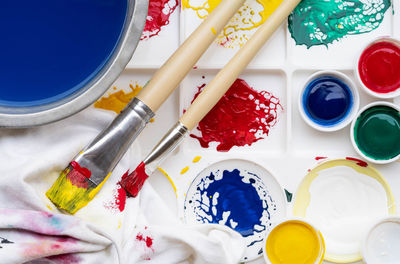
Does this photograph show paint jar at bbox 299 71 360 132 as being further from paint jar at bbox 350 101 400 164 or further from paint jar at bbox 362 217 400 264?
paint jar at bbox 362 217 400 264

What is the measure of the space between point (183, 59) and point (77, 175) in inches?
14.0

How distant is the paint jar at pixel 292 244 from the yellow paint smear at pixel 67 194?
455 millimetres

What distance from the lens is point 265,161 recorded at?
4.16 feet

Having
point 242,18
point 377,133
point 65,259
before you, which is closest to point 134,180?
point 65,259

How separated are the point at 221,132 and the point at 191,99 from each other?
0.37 feet

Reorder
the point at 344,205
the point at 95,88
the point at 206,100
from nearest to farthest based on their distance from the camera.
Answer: the point at 95,88
the point at 206,100
the point at 344,205

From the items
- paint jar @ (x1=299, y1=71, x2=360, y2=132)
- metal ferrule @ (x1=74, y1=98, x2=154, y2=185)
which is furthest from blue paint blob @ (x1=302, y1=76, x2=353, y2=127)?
metal ferrule @ (x1=74, y1=98, x2=154, y2=185)

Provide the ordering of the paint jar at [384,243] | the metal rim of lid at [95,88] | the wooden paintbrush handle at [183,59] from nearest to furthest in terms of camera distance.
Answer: the metal rim of lid at [95,88]
the wooden paintbrush handle at [183,59]
the paint jar at [384,243]

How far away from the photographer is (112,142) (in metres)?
1.12

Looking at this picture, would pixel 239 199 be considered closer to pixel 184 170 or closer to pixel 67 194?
pixel 184 170

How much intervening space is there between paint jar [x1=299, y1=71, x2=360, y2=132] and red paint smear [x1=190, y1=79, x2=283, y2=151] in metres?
0.08

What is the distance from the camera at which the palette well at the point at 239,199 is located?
1.26 m

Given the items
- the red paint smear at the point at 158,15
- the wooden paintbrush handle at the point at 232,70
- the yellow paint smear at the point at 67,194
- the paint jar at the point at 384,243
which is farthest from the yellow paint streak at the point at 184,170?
the paint jar at the point at 384,243

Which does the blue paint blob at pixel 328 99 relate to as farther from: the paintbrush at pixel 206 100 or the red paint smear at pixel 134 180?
the red paint smear at pixel 134 180
